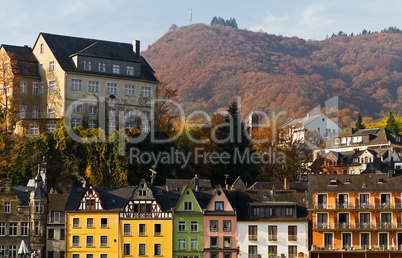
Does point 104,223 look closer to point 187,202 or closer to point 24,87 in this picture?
point 187,202

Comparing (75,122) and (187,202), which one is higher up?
(75,122)

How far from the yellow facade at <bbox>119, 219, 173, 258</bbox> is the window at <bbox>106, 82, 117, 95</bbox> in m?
27.7

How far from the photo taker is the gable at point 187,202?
2948 inches

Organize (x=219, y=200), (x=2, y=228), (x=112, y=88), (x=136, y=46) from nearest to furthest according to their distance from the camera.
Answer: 1. (x=2, y=228)
2. (x=219, y=200)
3. (x=112, y=88)
4. (x=136, y=46)

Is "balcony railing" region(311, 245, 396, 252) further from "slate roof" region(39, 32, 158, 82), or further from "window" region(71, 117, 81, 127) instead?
"slate roof" region(39, 32, 158, 82)

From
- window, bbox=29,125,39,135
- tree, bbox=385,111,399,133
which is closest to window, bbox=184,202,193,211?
window, bbox=29,125,39,135

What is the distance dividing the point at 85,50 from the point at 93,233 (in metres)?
32.9

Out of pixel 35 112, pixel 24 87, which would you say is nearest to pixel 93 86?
pixel 35 112

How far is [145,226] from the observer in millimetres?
74375

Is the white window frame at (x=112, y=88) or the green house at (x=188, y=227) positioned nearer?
the green house at (x=188, y=227)

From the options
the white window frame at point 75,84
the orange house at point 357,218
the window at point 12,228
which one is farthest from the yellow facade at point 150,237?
the white window frame at point 75,84

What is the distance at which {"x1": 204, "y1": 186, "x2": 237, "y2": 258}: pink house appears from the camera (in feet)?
242

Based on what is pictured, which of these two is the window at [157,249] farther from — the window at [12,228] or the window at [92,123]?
the window at [92,123]

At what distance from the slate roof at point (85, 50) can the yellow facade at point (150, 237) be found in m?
29.7
